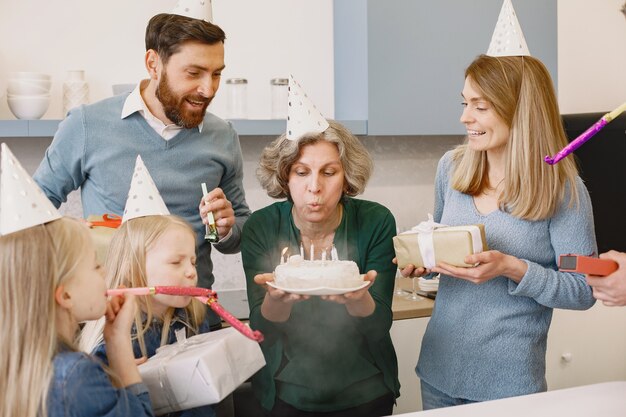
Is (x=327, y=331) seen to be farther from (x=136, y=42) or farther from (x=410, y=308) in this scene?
(x=136, y=42)

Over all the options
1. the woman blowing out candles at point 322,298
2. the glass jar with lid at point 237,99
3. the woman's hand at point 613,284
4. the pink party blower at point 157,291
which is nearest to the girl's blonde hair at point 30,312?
A: the pink party blower at point 157,291

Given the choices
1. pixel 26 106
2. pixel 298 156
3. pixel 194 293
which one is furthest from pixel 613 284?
pixel 26 106

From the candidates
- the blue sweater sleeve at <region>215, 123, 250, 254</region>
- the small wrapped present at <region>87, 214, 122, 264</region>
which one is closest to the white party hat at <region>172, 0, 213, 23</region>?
the blue sweater sleeve at <region>215, 123, 250, 254</region>

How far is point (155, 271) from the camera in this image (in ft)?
5.16

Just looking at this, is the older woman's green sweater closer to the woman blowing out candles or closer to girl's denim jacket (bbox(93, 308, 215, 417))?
the woman blowing out candles

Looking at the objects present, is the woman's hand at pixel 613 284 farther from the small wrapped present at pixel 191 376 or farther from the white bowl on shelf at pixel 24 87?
the white bowl on shelf at pixel 24 87

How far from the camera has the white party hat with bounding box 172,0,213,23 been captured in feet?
6.62

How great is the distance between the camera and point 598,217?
3191 mm

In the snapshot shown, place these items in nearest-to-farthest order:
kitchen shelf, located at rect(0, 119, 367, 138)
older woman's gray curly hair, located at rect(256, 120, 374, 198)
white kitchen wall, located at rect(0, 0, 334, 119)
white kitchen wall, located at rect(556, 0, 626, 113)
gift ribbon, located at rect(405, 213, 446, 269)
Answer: gift ribbon, located at rect(405, 213, 446, 269) → older woman's gray curly hair, located at rect(256, 120, 374, 198) → kitchen shelf, located at rect(0, 119, 367, 138) → white kitchen wall, located at rect(0, 0, 334, 119) → white kitchen wall, located at rect(556, 0, 626, 113)

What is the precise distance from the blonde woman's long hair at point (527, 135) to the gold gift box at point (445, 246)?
13 centimetres

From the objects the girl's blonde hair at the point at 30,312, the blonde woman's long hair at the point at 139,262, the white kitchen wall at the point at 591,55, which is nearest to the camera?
the girl's blonde hair at the point at 30,312

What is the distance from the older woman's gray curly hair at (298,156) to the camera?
6.15 ft

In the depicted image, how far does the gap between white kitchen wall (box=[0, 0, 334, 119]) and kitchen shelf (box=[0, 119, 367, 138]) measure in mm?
196

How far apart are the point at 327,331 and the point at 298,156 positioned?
17.5 inches
